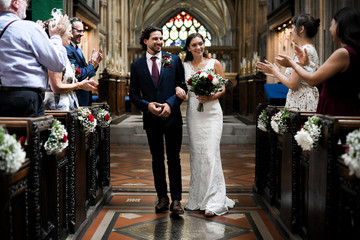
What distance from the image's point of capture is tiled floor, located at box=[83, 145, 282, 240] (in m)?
3.66

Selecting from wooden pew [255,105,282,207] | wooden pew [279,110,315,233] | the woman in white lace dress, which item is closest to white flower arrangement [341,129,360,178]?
wooden pew [279,110,315,233]

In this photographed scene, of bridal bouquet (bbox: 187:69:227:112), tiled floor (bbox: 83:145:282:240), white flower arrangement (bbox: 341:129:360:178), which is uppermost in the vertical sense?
bridal bouquet (bbox: 187:69:227:112)

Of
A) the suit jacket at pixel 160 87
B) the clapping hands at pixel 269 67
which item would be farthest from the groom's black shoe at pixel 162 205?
the clapping hands at pixel 269 67

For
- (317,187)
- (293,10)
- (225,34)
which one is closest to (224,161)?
(293,10)

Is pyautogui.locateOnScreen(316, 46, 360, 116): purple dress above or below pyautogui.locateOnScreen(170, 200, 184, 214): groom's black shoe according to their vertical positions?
above

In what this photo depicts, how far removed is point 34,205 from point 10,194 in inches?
15.0

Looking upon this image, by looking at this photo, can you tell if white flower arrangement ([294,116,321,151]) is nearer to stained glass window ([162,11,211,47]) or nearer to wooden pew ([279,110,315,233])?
wooden pew ([279,110,315,233])

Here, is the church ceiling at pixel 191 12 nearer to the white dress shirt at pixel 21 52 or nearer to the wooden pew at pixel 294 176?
the wooden pew at pixel 294 176

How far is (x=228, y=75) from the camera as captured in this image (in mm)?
19625

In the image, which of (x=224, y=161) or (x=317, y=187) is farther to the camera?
(x=224, y=161)

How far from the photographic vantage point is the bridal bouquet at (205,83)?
4.15 metres

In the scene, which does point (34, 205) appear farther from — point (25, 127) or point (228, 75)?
point (228, 75)

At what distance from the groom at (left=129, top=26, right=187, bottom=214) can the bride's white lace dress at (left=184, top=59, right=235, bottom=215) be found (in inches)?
8.3

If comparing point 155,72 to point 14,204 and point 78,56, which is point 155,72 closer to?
point 78,56
